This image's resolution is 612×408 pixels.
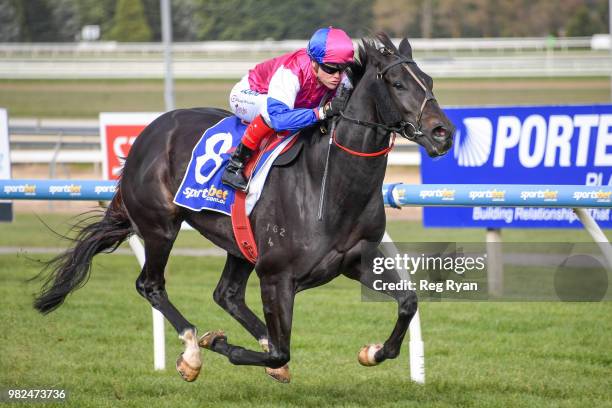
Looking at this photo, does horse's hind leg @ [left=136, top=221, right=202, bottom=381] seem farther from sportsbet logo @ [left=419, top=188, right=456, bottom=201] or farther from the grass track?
sportsbet logo @ [left=419, top=188, right=456, bottom=201]

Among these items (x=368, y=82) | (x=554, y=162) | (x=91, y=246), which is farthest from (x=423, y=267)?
(x=554, y=162)

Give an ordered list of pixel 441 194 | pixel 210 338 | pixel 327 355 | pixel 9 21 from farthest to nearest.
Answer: pixel 9 21
pixel 327 355
pixel 441 194
pixel 210 338

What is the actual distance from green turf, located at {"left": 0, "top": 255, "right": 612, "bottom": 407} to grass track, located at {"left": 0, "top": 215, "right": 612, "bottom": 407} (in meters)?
0.01

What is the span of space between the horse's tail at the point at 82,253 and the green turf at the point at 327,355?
50 centimetres

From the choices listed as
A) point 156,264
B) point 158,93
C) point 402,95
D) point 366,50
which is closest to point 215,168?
point 156,264

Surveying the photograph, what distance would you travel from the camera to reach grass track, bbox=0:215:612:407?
504 centimetres

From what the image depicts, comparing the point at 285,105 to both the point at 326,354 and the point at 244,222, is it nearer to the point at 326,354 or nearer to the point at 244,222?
the point at 244,222

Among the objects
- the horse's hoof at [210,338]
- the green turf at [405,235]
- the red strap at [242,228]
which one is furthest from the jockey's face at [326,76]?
the green turf at [405,235]

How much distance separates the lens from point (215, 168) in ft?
16.2

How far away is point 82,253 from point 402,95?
2366 mm

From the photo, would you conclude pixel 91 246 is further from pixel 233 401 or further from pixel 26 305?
pixel 26 305

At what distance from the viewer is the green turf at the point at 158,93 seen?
23.2m

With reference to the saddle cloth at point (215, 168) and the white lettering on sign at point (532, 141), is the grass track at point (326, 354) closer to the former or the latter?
the saddle cloth at point (215, 168)

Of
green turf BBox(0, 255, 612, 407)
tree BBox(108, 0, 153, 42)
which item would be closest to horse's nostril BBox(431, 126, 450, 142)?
green turf BBox(0, 255, 612, 407)
